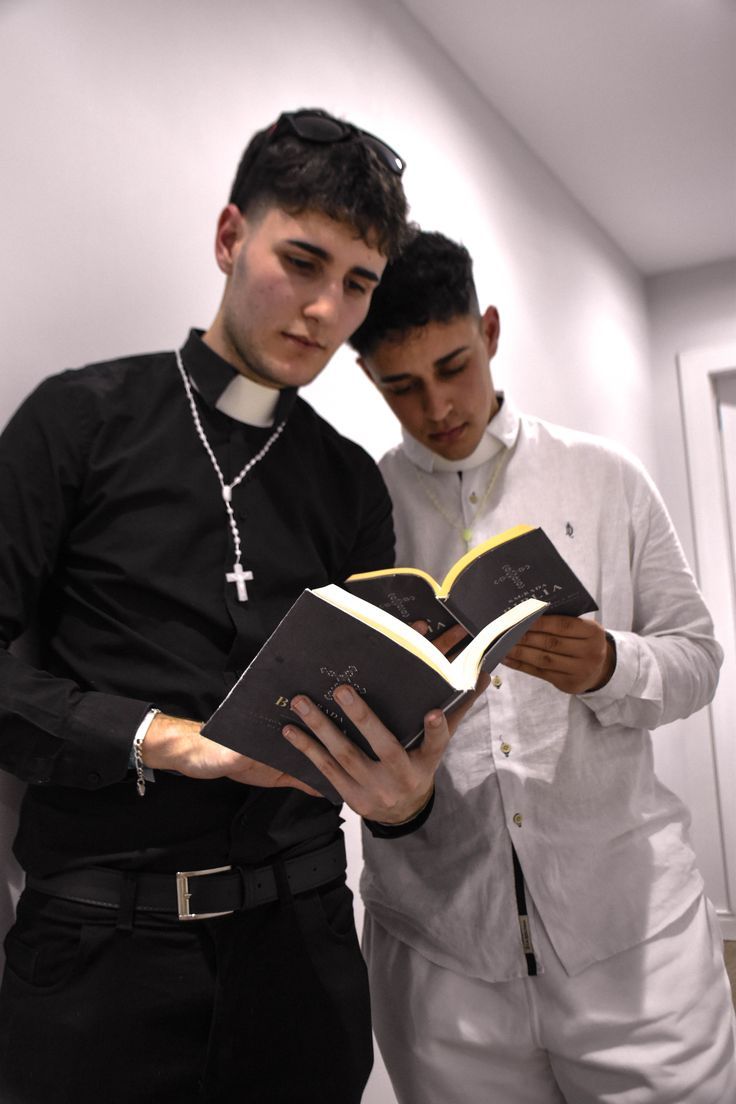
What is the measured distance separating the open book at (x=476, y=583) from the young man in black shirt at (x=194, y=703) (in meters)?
0.17

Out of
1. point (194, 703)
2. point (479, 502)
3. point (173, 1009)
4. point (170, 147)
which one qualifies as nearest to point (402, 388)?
point (479, 502)

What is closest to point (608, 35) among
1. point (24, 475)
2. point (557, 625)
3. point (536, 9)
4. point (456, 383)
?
point (536, 9)

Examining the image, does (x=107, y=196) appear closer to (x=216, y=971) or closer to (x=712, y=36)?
(x=216, y=971)

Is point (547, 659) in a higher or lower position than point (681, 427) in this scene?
lower

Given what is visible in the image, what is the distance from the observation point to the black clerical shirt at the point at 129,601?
101 cm

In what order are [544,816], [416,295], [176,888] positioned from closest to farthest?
[176,888] → [544,816] → [416,295]

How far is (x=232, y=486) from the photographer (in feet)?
4.07

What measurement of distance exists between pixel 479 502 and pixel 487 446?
96mm

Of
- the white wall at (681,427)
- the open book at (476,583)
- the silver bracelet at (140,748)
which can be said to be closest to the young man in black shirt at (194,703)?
the silver bracelet at (140,748)

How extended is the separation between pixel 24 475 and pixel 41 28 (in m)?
0.69

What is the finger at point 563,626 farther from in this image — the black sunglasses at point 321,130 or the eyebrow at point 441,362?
the black sunglasses at point 321,130

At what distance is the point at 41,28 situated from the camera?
1.34 meters

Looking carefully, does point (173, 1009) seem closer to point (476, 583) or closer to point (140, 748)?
point (140, 748)

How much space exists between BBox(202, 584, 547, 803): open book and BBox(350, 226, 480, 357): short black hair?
707mm
